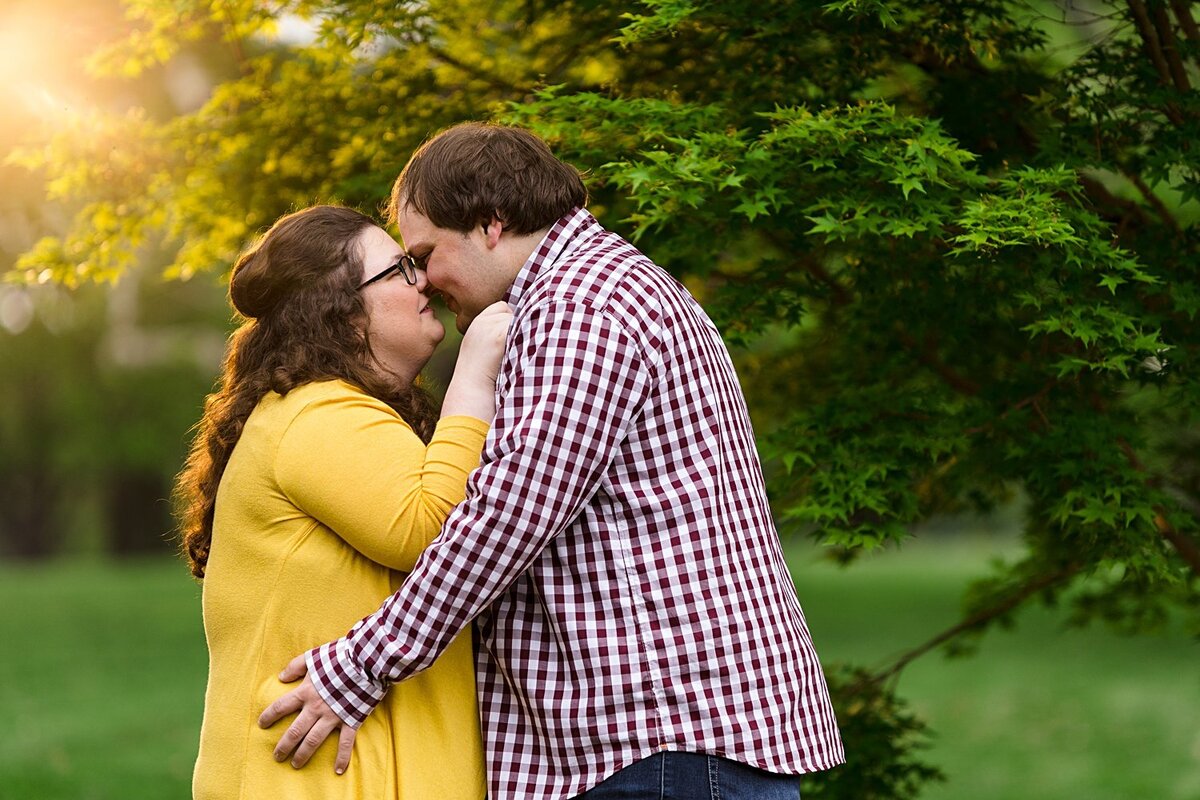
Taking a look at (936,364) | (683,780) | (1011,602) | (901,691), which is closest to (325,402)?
(683,780)

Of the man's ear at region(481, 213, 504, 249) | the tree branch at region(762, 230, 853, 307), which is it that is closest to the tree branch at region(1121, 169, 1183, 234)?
the tree branch at region(762, 230, 853, 307)

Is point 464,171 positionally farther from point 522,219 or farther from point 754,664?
point 754,664

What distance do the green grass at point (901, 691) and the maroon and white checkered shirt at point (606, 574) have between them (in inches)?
95.9

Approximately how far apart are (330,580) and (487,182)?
785 millimetres

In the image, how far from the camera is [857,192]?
339cm

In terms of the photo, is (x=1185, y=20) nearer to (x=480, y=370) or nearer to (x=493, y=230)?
(x=493, y=230)

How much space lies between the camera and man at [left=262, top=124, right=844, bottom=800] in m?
2.28

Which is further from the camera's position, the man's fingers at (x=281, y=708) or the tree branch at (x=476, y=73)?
the tree branch at (x=476, y=73)

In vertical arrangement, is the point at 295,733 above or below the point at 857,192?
below

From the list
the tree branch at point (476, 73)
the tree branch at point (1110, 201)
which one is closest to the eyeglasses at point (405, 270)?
the tree branch at point (476, 73)

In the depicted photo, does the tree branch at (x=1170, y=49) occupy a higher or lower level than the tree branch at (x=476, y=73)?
higher

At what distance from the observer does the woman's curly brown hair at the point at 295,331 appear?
8.75 feet

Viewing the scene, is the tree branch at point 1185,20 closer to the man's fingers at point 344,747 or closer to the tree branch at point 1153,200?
the tree branch at point 1153,200

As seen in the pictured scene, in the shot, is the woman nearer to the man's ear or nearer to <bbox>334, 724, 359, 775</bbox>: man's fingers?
<bbox>334, 724, 359, 775</bbox>: man's fingers
